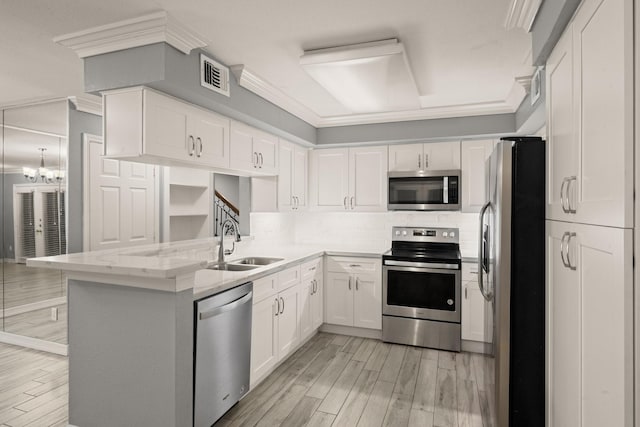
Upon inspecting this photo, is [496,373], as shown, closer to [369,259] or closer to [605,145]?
[605,145]

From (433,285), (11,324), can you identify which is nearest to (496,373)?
(433,285)

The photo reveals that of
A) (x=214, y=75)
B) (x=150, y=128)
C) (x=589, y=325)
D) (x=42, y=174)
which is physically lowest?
(x=589, y=325)

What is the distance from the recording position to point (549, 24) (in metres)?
1.60

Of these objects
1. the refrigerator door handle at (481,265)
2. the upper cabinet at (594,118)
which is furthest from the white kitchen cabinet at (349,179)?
the upper cabinet at (594,118)

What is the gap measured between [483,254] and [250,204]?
2300mm

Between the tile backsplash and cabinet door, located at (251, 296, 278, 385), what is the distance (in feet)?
4.23

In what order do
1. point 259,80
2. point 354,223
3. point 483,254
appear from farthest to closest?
point 354,223 → point 259,80 → point 483,254

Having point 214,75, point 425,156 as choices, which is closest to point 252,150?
point 214,75

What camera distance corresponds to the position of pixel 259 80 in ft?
9.95

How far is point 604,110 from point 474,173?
3.10 meters

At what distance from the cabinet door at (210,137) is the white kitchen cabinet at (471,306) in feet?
8.11

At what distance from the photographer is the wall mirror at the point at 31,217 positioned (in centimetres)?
374

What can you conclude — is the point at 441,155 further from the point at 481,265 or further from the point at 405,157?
the point at 481,265

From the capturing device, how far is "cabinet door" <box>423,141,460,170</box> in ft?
13.5
